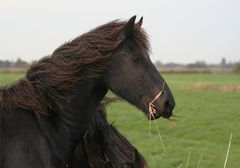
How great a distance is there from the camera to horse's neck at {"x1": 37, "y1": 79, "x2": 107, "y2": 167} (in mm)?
4512

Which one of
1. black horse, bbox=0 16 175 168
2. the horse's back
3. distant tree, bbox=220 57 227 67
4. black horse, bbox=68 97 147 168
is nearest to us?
the horse's back

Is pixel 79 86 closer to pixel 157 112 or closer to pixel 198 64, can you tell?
pixel 157 112

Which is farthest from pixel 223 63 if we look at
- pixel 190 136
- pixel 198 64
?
pixel 190 136

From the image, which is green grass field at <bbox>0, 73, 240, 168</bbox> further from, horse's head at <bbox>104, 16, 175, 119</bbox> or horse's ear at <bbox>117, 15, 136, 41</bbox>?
horse's ear at <bbox>117, 15, 136, 41</bbox>

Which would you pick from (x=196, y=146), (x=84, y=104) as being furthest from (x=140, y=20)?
(x=196, y=146)

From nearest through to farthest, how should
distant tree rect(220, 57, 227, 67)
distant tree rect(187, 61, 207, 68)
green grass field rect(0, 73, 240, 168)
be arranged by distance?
1. green grass field rect(0, 73, 240, 168)
2. distant tree rect(187, 61, 207, 68)
3. distant tree rect(220, 57, 227, 67)

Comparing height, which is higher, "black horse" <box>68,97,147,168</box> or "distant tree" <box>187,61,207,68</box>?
"black horse" <box>68,97,147,168</box>

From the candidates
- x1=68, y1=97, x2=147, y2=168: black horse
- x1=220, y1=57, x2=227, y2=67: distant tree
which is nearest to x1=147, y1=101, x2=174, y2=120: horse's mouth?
x1=68, y1=97, x2=147, y2=168: black horse

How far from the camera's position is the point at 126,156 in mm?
5168

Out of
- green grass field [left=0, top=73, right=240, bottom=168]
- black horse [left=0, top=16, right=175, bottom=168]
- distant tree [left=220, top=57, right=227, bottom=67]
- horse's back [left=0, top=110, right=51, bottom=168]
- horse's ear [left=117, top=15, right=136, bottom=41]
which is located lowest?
distant tree [left=220, top=57, right=227, bottom=67]

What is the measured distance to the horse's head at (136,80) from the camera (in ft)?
14.7

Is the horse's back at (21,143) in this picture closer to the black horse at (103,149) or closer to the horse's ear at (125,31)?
the black horse at (103,149)

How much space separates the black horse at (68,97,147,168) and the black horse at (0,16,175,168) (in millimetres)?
383

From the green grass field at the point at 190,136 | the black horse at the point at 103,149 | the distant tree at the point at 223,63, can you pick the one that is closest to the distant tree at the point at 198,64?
the distant tree at the point at 223,63
